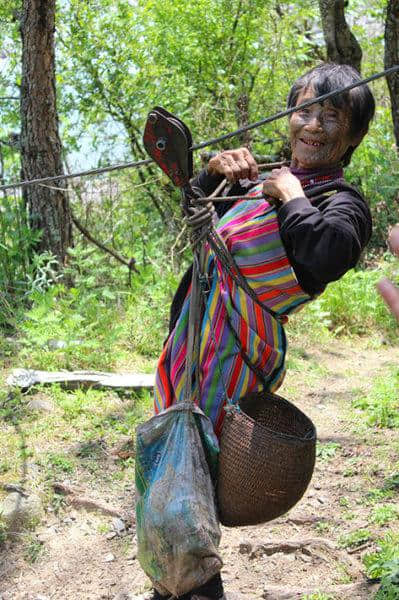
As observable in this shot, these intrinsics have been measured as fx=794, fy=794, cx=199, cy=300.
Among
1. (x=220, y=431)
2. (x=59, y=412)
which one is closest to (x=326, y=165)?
(x=220, y=431)

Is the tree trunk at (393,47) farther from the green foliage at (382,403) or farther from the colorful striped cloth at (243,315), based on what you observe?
the colorful striped cloth at (243,315)

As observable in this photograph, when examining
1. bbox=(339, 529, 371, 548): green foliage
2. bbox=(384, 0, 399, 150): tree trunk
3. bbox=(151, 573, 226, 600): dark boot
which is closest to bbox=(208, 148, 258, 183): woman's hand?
bbox=(151, 573, 226, 600): dark boot

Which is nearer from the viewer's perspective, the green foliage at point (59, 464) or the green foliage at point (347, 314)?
the green foliage at point (59, 464)

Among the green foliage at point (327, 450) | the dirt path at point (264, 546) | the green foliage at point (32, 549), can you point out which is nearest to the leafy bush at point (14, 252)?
the dirt path at point (264, 546)

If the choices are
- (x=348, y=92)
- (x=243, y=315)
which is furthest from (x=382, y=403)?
(x=348, y=92)

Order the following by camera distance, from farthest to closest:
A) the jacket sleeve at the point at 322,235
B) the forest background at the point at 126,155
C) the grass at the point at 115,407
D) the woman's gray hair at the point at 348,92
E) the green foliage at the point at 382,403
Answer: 1. the forest background at the point at 126,155
2. the green foliage at the point at 382,403
3. the grass at the point at 115,407
4. the woman's gray hair at the point at 348,92
5. the jacket sleeve at the point at 322,235

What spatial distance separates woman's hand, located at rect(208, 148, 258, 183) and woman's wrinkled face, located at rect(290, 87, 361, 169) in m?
0.14

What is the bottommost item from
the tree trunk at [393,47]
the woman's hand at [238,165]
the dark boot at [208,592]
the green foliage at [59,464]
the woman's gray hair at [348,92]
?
the green foliage at [59,464]

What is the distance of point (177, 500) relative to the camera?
2.07 meters

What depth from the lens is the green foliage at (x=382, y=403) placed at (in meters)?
4.44

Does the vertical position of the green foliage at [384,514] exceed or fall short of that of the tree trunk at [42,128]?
it falls short

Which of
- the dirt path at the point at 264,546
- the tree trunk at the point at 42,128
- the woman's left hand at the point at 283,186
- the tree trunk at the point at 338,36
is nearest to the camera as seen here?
the woman's left hand at the point at 283,186

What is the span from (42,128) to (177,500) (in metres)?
4.15

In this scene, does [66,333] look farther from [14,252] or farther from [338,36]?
[338,36]
